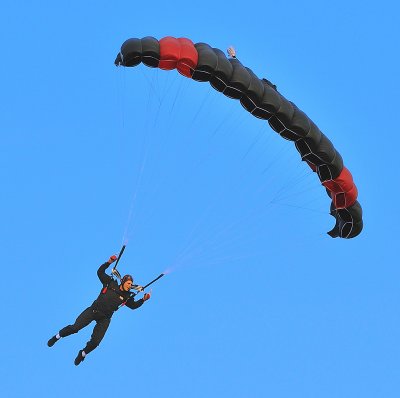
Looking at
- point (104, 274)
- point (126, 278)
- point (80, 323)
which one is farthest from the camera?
Result: point (104, 274)

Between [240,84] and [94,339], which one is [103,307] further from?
[240,84]

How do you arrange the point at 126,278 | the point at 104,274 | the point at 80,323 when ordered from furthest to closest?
the point at 104,274 < the point at 126,278 < the point at 80,323

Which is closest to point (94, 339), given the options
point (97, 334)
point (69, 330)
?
point (97, 334)

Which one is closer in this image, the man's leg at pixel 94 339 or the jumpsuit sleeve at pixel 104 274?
the man's leg at pixel 94 339

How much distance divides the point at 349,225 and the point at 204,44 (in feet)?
21.6

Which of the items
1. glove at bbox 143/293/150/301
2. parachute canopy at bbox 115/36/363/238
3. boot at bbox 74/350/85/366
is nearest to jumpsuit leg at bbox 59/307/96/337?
boot at bbox 74/350/85/366

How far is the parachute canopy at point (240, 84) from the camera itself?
26000 mm

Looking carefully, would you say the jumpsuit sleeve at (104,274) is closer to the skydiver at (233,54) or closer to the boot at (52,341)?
the boot at (52,341)

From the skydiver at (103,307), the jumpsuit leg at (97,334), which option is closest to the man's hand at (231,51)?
the skydiver at (103,307)

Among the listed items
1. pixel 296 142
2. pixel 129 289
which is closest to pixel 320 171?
pixel 296 142

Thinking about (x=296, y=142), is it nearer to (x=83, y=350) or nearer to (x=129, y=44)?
(x=129, y=44)

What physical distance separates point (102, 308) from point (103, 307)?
0.12 ft

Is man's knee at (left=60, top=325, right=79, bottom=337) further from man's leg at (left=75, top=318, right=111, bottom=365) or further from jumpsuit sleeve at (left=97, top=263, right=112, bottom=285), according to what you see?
jumpsuit sleeve at (left=97, top=263, right=112, bottom=285)

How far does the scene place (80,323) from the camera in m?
25.9
